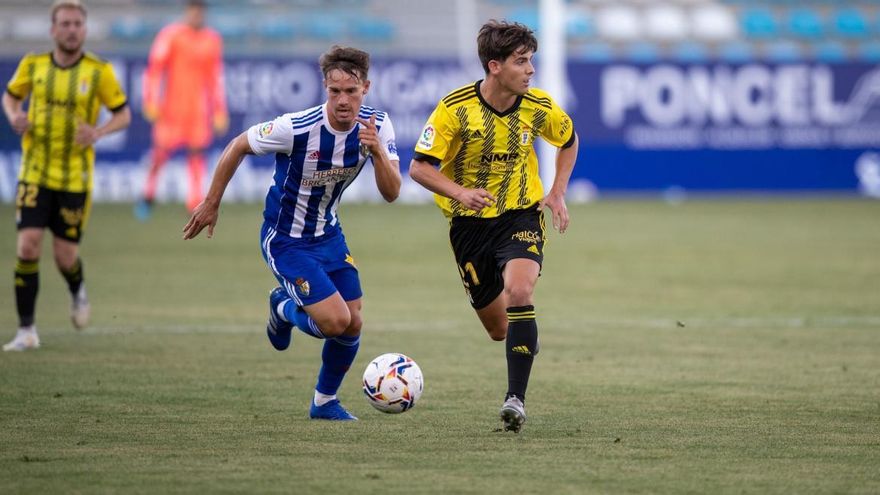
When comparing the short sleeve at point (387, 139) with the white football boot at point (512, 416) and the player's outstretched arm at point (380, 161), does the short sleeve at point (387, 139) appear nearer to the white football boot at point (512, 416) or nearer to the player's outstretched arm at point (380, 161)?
the player's outstretched arm at point (380, 161)

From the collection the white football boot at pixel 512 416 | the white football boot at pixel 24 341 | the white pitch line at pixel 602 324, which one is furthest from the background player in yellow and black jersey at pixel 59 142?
the white football boot at pixel 512 416

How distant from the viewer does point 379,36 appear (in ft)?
92.6

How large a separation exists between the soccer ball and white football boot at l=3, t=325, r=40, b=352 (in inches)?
146

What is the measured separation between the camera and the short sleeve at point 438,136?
24.3 feet

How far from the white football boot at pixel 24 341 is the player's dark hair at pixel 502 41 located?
4281mm

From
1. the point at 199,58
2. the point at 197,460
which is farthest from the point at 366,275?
the point at 197,460

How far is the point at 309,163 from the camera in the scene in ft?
24.4

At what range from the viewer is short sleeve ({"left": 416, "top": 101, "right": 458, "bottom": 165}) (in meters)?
7.41

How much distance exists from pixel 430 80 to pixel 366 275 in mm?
10340

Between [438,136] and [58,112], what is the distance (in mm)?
4171

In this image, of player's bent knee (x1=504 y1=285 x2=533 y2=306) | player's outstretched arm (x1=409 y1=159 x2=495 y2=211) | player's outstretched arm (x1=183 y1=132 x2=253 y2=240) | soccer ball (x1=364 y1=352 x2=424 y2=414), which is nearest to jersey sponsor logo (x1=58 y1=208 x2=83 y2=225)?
player's outstretched arm (x1=183 y1=132 x2=253 y2=240)

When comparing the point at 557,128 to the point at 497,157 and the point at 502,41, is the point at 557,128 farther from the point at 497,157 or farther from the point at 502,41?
the point at 502,41

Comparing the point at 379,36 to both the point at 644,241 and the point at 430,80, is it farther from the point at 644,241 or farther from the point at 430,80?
the point at 644,241

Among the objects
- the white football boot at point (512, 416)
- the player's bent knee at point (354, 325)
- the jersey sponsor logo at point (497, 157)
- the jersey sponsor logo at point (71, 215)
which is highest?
the jersey sponsor logo at point (497, 157)
